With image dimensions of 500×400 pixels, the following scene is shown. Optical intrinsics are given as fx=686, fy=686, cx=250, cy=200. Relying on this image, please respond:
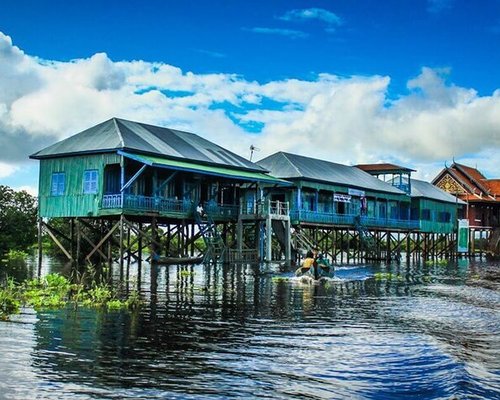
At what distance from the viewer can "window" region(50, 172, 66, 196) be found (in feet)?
111

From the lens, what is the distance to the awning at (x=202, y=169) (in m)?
30.7

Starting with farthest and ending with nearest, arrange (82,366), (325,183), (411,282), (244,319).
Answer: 1. (325,183)
2. (411,282)
3. (244,319)
4. (82,366)

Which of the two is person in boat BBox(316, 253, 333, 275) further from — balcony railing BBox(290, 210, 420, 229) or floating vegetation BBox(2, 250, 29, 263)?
floating vegetation BBox(2, 250, 29, 263)

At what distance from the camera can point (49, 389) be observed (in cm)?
830

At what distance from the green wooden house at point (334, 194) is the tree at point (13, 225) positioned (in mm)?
15620

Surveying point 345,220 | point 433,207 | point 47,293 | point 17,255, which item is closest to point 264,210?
point 345,220

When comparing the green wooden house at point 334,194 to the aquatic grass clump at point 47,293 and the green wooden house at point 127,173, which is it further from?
the aquatic grass clump at point 47,293

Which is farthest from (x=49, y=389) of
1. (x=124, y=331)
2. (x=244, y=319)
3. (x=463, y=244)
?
(x=463, y=244)

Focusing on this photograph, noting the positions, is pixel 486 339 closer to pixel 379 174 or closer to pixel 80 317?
pixel 80 317

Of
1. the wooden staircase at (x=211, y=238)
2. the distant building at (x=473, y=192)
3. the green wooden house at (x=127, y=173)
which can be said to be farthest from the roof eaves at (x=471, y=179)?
the wooden staircase at (x=211, y=238)

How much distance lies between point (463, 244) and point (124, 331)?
58.1 m

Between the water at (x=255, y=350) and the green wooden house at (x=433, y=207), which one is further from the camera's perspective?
the green wooden house at (x=433, y=207)

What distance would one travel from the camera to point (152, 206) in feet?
Answer: 106

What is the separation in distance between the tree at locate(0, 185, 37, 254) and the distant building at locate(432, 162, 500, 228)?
43788 millimetres
